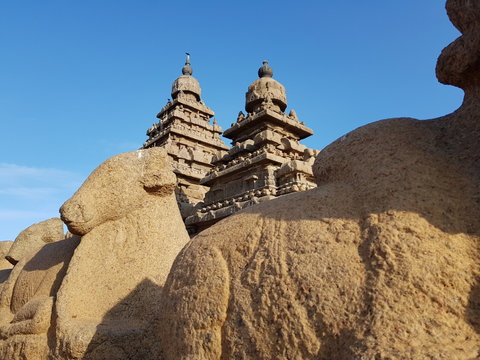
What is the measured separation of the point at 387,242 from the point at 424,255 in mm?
135

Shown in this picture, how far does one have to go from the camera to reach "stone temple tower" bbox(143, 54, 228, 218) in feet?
A: 60.5

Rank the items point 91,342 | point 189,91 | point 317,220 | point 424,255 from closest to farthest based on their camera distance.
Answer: point 424,255, point 317,220, point 91,342, point 189,91

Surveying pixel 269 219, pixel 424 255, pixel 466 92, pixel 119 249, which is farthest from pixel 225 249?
pixel 119 249

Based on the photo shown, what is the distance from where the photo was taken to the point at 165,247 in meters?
3.23

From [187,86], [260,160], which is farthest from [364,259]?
[187,86]

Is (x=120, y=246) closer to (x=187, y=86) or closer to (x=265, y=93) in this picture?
(x=265, y=93)

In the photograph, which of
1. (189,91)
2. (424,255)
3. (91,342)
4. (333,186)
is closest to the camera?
(424,255)

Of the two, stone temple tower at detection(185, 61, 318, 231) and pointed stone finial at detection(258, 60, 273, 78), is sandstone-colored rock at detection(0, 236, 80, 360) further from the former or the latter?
pointed stone finial at detection(258, 60, 273, 78)

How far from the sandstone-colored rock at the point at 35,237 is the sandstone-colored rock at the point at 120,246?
2745 millimetres

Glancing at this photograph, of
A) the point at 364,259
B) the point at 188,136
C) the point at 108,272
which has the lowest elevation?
the point at 364,259

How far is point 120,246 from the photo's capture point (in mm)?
3240

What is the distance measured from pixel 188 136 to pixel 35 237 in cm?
1523

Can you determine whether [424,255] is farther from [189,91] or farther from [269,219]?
[189,91]

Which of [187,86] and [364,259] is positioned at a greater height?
[187,86]
